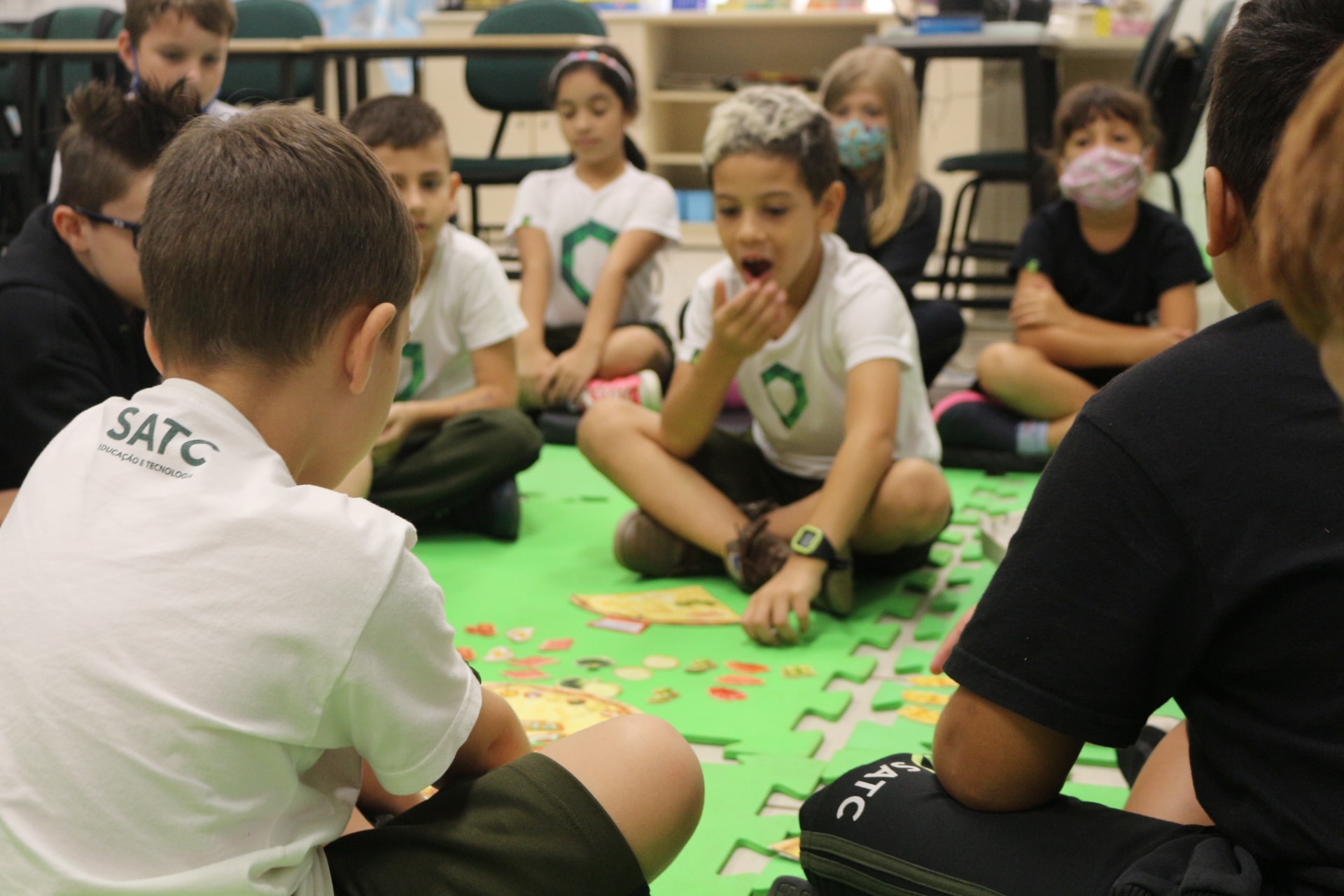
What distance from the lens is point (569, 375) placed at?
3.18 m

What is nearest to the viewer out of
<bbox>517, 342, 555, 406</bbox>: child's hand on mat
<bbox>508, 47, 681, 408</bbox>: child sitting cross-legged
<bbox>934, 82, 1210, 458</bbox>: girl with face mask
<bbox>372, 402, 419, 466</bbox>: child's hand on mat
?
<bbox>372, 402, 419, 466</bbox>: child's hand on mat

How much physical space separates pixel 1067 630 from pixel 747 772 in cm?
69

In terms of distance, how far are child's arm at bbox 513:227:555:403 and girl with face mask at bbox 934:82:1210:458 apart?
987 millimetres

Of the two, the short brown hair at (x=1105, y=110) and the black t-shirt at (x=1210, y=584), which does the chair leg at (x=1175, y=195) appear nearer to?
the short brown hair at (x=1105, y=110)

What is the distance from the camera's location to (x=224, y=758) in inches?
30.5

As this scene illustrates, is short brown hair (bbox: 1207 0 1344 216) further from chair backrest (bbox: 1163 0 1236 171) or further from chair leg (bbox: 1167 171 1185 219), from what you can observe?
chair leg (bbox: 1167 171 1185 219)

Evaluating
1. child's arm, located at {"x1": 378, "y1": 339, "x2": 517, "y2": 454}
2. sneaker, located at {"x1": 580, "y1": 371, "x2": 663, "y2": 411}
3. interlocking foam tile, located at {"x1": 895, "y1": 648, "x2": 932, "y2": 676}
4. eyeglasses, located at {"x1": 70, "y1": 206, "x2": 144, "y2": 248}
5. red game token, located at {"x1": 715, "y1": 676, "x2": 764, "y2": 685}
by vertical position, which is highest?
eyeglasses, located at {"x1": 70, "y1": 206, "x2": 144, "y2": 248}

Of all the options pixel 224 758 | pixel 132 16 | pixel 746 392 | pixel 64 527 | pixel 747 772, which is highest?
pixel 132 16

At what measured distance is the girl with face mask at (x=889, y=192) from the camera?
3.21 metres

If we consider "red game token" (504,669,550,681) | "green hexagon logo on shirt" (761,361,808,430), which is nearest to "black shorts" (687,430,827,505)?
"green hexagon logo on shirt" (761,361,808,430)

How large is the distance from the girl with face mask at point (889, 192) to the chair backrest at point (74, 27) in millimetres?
3294

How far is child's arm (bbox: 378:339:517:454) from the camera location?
249cm

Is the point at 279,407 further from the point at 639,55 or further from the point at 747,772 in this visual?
the point at 639,55

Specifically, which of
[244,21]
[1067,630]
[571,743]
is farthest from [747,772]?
[244,21]
